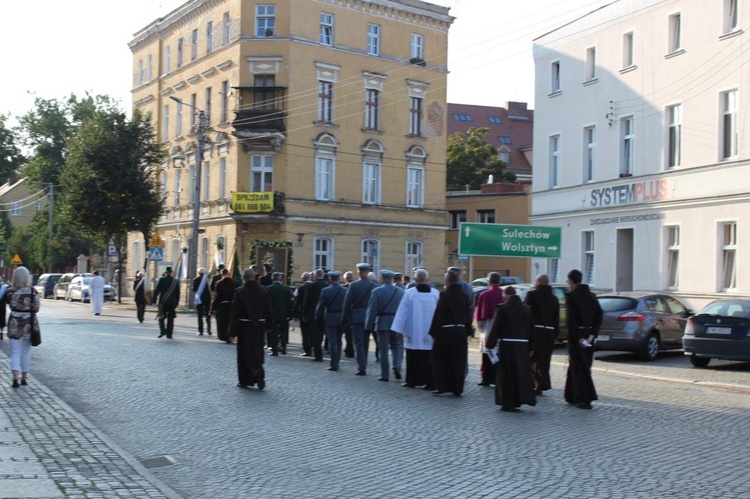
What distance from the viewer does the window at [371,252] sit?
51031mm

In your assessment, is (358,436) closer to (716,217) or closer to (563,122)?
(716,217)

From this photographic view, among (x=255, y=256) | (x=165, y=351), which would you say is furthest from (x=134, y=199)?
(x=165, y=351)

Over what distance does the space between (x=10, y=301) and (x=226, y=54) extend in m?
37.6

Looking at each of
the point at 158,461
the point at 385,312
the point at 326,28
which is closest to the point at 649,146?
the point at 385,312

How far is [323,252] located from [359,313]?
32.0m

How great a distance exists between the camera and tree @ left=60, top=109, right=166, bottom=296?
4772 centimetres

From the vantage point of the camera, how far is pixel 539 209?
3609 centimetres

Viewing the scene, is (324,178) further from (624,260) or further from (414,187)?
(624,260)

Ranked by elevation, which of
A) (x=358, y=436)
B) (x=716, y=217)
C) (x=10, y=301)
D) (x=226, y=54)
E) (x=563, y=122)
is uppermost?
(x=226, y=54)

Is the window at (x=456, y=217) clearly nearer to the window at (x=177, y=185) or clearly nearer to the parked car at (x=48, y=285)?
the window at (x=177, y=185)

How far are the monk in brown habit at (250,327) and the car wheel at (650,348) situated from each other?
9737mm

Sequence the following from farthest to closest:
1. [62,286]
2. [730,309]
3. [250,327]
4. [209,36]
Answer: [62,286] → [209,36] → [730,309] → [250,327]

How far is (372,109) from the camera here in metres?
51.8

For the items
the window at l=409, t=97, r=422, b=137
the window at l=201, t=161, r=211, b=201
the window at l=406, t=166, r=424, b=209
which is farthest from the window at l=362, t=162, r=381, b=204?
the window at l=201, t=161, r=211, b=201
